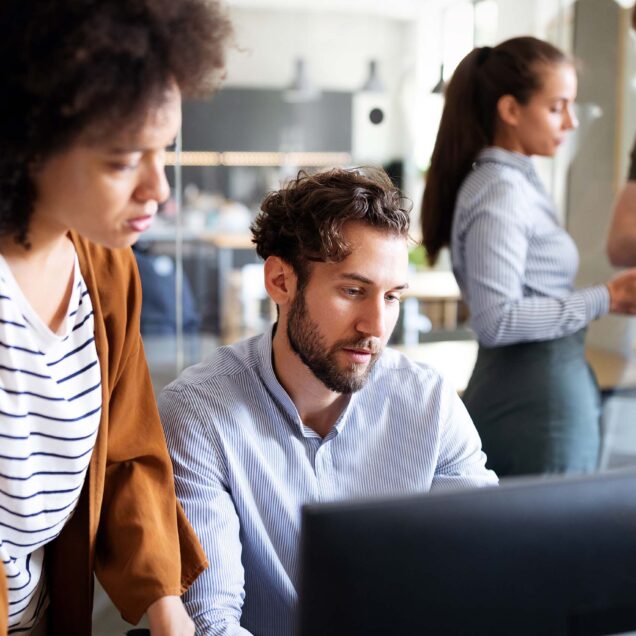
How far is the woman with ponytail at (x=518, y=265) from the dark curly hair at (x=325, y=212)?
0.54 meters

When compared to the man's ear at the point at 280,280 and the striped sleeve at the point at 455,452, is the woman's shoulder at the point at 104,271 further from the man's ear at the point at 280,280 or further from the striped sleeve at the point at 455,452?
the striped sleeve at the point at 455,452

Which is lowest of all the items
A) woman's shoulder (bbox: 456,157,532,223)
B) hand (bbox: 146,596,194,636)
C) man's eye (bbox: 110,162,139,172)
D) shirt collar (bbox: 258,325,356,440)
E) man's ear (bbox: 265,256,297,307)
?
hand (bbox: 146,596,194,636)

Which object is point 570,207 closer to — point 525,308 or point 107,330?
point 525,308

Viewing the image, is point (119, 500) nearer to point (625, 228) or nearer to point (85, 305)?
point (85, 305)

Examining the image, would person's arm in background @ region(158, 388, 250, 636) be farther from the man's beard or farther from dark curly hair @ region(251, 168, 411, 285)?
dark curly hair @ region(251, 168, 411, 285)

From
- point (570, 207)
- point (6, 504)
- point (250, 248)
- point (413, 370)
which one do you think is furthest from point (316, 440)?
point (570, 207)

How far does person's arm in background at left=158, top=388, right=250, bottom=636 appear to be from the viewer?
1183 millimetres

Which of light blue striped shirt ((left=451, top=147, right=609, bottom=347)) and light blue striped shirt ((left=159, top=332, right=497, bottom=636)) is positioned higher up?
light blue striped shirt ((left=451, top=147, right=609, bottom=347))

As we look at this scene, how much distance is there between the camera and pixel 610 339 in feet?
9.78

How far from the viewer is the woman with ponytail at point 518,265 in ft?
6.32

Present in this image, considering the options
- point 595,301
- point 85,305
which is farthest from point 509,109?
A: point 85,305

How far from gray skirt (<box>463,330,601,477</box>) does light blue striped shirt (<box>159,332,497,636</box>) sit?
55 centimetres

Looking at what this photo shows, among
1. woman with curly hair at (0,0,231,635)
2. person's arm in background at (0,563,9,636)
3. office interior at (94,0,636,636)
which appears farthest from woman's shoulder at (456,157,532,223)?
person's arm in background at (0,563,9,636)

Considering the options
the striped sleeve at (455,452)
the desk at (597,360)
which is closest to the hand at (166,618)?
the striped sleeve at (455,452)
